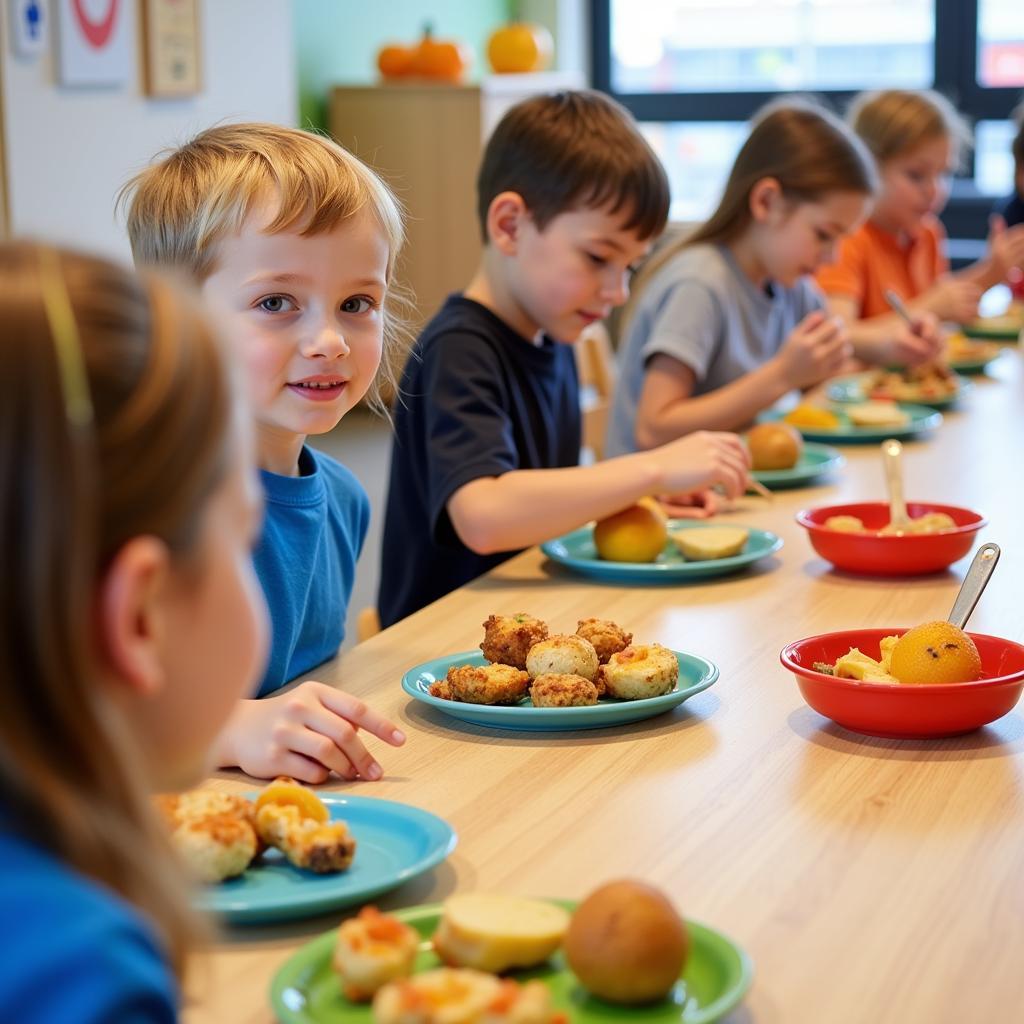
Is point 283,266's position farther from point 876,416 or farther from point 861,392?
point 861,392

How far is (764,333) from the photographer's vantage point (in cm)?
252

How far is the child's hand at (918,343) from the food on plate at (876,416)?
0.41m

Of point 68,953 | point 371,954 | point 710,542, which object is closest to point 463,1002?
point 371,954

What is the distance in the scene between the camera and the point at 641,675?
106cm

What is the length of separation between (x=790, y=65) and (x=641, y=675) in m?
5.52

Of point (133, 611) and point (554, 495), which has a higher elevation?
point (133, 611)

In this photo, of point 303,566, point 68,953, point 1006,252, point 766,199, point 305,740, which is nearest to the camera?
point 68,953

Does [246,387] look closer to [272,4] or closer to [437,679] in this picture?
[437,679]

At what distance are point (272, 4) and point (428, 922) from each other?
4.19 metres

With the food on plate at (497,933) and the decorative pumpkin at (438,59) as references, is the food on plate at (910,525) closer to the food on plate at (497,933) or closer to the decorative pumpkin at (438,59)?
the food on plate at (497,933)

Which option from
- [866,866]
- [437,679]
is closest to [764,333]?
[437,679]

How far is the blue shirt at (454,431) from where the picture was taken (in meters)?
1.66

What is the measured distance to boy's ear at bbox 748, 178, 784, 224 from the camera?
8.00 feet

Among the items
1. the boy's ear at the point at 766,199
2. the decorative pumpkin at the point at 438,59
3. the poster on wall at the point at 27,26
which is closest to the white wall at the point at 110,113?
the poster on wall at the point at 27,26
